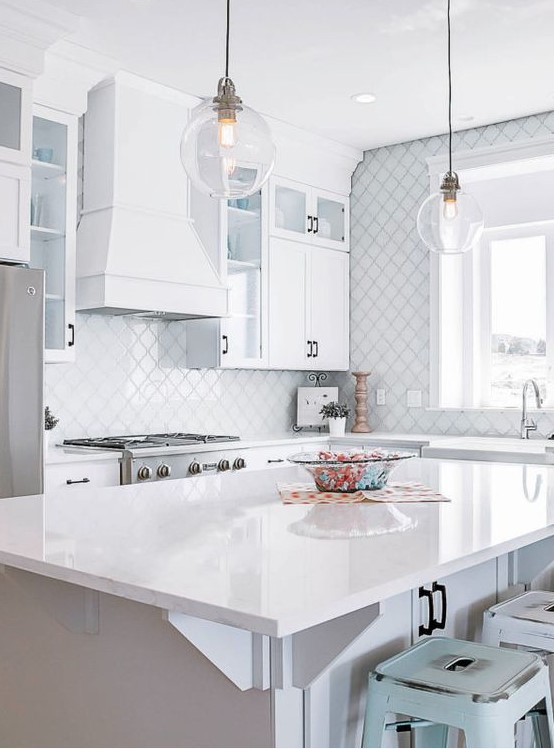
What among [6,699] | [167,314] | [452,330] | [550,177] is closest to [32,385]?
[167,314]

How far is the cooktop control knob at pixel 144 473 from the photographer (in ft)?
11.9

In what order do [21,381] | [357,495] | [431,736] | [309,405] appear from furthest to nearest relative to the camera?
[309,405] < [21,381] < [357,495] < [431,736]

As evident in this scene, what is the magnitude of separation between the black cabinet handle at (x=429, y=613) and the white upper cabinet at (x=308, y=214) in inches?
122

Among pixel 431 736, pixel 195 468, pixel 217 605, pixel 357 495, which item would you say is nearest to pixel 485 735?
pixel 431 736

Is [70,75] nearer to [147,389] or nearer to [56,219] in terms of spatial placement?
[56,219]

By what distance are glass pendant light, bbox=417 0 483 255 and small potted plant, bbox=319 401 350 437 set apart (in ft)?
7.38

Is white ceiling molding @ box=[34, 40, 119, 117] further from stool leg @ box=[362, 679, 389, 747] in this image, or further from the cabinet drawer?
stool leg @ box=[362, 679, 389, 747]

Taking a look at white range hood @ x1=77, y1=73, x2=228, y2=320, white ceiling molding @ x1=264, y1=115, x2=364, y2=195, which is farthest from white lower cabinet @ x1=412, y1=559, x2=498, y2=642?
white ceiling molding @ x1=264, y1=115, x2=364, y2=195

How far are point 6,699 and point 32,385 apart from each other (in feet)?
5.16

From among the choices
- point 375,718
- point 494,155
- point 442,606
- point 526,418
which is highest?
point 494,155

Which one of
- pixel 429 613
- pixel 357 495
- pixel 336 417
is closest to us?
pixel 429 613

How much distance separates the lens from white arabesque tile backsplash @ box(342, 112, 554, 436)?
16.4 ft

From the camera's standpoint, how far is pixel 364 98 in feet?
14.0

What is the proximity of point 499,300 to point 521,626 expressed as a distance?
10.6 feet
